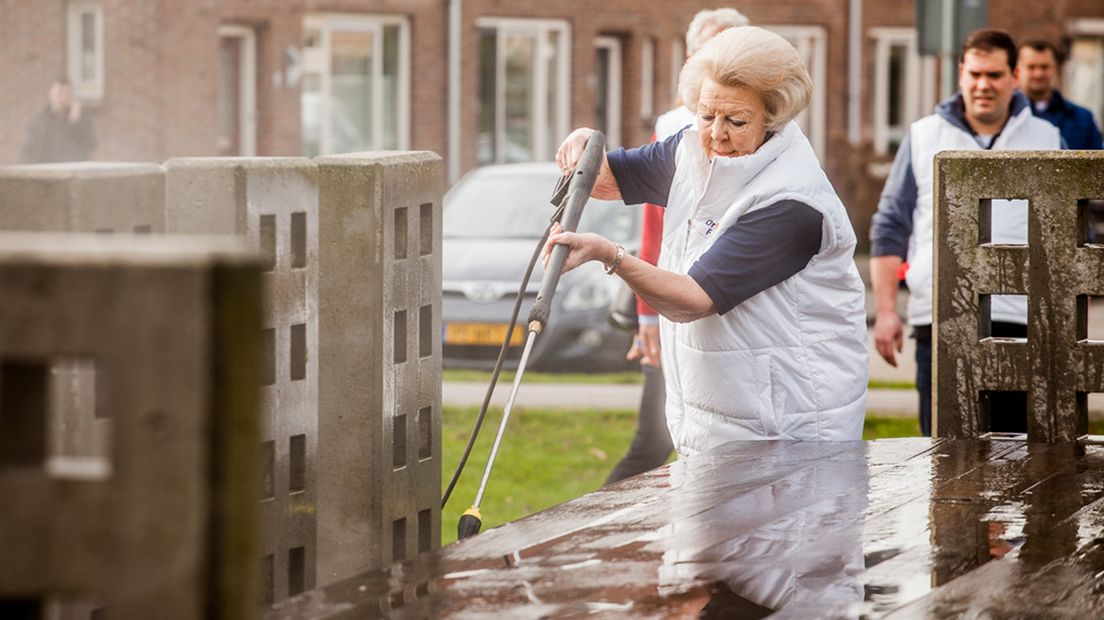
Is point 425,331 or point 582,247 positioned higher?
point 582,247

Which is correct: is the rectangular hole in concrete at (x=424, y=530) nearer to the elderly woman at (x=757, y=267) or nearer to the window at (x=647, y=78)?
the elderly woman at (x=757, y=267)

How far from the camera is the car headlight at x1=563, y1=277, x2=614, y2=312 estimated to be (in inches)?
541

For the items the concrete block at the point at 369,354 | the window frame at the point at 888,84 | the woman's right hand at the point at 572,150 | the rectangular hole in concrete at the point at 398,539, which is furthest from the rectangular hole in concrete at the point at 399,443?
the window frame at the point at 888,84

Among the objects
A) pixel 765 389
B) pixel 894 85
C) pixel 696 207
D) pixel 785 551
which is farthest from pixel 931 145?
pixel 894 85

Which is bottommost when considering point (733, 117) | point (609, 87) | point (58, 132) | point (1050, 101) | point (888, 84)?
point (733, 117)

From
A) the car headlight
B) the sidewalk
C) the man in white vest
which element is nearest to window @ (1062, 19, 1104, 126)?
the car headlight

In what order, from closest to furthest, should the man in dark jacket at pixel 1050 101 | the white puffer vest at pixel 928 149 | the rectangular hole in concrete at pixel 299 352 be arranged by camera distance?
the rectangular hole in concrete at pixel 299 352 < the white puffer vest at pixel 928 149 < the man in dark jacket at pixel 1050 101

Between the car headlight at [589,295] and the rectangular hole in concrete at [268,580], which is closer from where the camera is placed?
the rectangular hole in concrete at [268,580]

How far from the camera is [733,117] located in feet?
14.2

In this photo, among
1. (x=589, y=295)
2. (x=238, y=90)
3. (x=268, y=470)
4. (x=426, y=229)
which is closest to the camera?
(x=268, y=470)

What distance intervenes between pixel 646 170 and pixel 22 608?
3.38 meters

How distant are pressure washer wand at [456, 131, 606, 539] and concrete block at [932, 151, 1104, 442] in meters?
0.83

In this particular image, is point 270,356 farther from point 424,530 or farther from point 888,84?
point 888,84

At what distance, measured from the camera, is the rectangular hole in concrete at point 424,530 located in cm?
450
